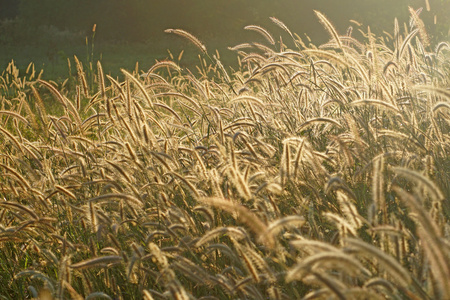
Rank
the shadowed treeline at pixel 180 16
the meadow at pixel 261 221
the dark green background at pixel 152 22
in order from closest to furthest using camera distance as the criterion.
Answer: the meadow at pixel 261 221
the dark green background at pixel 152 22
the shadowed treeline at pixel 180 16

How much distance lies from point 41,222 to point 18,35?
31.0 m

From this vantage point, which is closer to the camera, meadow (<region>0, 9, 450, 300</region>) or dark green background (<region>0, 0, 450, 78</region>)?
meadow (<region>0, 9, 450, 300</region>)

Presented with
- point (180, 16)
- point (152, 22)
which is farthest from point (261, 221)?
point (152, 22)

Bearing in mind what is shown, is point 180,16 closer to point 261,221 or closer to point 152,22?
point 152,22

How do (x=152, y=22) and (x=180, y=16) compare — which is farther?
(x=152, y=22)

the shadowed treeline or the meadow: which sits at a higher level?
the shadowed treeline

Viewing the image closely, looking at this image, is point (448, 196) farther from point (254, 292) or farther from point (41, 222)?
point (41, 222)

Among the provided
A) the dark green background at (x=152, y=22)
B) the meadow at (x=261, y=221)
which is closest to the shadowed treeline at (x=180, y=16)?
the dark green background at (x=152, y=22)

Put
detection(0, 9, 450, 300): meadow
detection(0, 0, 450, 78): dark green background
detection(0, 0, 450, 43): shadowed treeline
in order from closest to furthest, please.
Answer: detection(0, 9, 450, 300): meadow, detection(0, 0, 450, 78): dark green background, detection(0, 0, 450, 43): shadowed treeline

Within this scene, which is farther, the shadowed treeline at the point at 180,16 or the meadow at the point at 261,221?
the shadowed treeline at the point at 180,16

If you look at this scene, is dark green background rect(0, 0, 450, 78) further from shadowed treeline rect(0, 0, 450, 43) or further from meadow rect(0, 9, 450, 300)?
meadow rect(0, 9, 450, 300)

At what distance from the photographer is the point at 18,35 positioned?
3025 centimetres

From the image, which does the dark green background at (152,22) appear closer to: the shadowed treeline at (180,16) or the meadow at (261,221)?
the shadowed treeline at (180,16)

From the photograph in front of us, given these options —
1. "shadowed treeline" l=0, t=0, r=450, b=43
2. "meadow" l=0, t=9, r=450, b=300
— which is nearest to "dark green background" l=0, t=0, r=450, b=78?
"shadowed treeline" l=0, t=0, r=450, b=43
